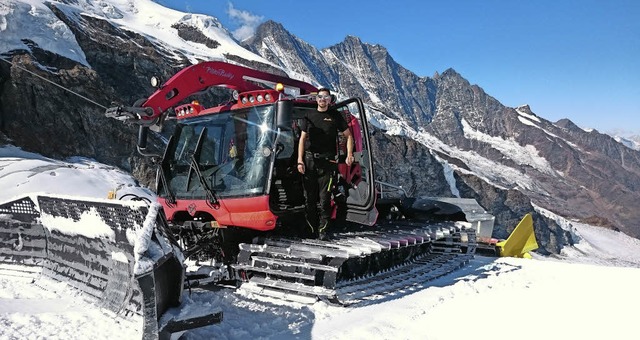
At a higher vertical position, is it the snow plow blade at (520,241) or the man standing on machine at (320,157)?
the man standing on machine at (320,157)

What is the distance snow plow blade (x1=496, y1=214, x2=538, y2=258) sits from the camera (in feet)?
33.2

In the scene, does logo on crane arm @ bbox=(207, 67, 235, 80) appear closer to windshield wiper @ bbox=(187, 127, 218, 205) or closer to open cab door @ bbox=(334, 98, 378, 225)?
windshield wiper @ bbox=(187, 127, 218, 205)

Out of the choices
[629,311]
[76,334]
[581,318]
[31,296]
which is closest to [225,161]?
[31,296]

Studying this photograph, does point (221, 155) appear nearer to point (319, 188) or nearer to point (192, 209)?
point (192, 209)

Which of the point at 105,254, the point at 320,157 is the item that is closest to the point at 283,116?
the point at 320,157

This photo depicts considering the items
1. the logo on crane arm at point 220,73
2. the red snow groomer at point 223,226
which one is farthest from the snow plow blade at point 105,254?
the logo on crane arm at point 220,73

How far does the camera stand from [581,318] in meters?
4.95

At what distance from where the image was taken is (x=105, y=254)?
13.5 ft

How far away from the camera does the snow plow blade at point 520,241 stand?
33.2 ft

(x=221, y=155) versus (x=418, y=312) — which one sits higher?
(x=221, y=155)

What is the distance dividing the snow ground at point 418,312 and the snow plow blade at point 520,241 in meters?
2.75

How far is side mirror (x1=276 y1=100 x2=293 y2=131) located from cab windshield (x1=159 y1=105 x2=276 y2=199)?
255mm

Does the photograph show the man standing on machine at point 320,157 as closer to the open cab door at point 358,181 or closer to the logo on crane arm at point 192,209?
the open cab door at point 358,181

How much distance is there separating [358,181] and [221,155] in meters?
1.83
